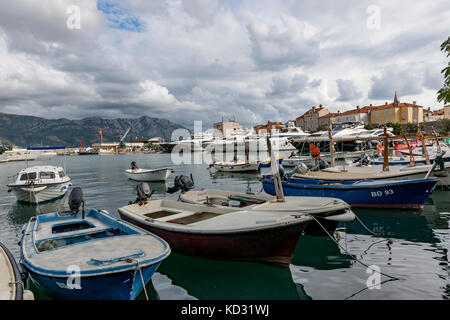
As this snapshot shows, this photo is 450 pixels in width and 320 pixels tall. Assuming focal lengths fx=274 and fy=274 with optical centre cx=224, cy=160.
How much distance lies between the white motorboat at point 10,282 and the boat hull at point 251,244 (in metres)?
4.10

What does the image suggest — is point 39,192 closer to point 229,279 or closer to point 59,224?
point 59,224

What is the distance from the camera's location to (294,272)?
27.4 feet

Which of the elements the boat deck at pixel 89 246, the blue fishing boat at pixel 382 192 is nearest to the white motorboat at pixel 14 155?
the boat deck at pixel 89 246

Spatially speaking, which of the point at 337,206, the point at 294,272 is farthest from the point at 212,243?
the point at 337,206

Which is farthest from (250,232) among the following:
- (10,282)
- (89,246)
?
(10,282)

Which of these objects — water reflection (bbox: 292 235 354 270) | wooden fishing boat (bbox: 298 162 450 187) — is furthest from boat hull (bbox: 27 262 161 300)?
wooden fishing boat (bbox: 298 162 450 187)

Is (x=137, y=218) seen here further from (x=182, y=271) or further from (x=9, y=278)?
(x=9, y=278)

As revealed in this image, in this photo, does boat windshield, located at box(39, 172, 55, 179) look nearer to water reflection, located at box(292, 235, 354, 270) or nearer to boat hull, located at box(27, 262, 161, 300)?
boat hull, located at box(27, 262, 161, 300)

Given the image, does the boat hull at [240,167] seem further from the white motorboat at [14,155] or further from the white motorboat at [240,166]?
the white motorboat at [14,155]

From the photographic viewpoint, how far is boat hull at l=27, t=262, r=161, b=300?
5.39 m

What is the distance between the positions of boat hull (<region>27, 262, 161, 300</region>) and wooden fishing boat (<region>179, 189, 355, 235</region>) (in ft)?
16.0

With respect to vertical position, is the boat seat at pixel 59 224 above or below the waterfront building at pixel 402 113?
below

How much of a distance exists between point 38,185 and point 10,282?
17271mm

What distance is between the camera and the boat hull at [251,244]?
775 cm
